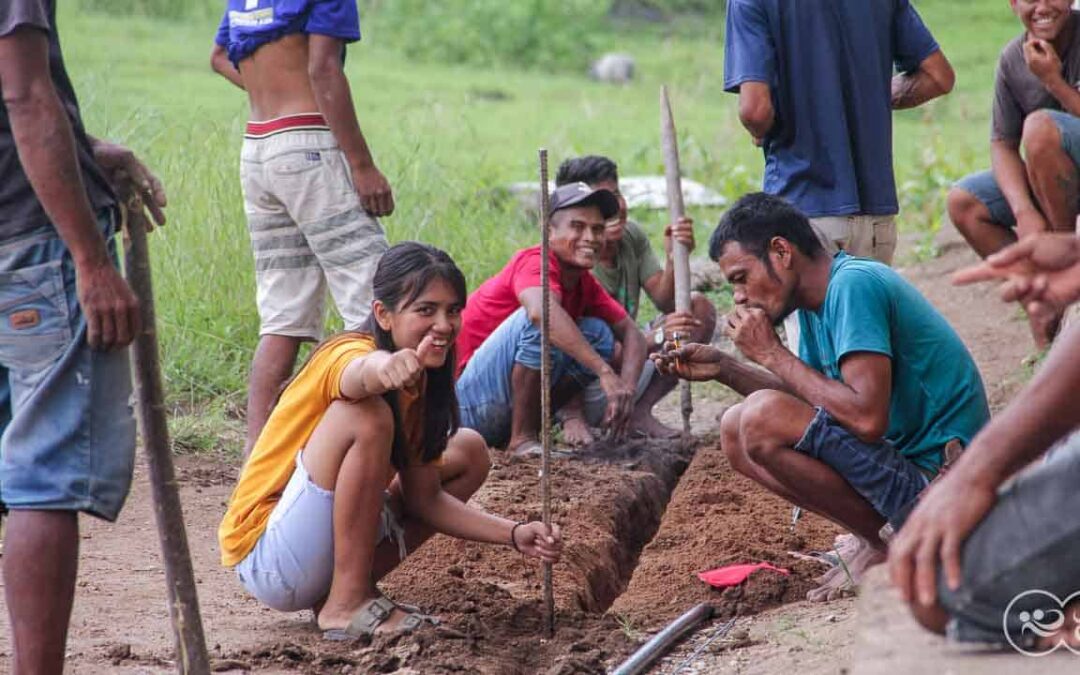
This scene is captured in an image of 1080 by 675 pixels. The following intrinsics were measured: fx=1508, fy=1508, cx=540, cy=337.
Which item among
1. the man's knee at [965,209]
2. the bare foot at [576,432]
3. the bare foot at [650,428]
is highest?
the man's knee at [965,209]

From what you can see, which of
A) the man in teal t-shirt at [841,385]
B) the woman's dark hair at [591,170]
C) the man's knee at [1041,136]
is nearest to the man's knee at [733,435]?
the man in teal t-shirt at [841,385]

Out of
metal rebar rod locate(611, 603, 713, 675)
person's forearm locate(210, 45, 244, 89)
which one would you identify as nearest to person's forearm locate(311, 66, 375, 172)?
person's forearm locate(210, 45, 244, 89)

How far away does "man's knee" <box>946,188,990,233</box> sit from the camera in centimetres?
600

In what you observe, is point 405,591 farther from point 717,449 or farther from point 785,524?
point 717,449

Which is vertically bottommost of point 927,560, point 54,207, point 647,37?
point 647,37

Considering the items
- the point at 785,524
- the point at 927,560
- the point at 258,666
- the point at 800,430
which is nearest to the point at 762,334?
the point at 800,430

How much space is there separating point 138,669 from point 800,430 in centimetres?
178

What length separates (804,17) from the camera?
493 cm

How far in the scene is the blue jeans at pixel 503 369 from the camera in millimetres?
5895

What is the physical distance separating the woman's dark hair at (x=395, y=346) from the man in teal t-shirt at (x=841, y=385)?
785 millimetres

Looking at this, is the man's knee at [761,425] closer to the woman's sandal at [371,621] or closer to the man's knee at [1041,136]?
the woman's sandal at [371,621]

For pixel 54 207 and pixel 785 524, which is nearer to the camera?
pixel 54 207

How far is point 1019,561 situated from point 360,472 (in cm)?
183

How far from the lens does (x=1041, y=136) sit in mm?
5336
